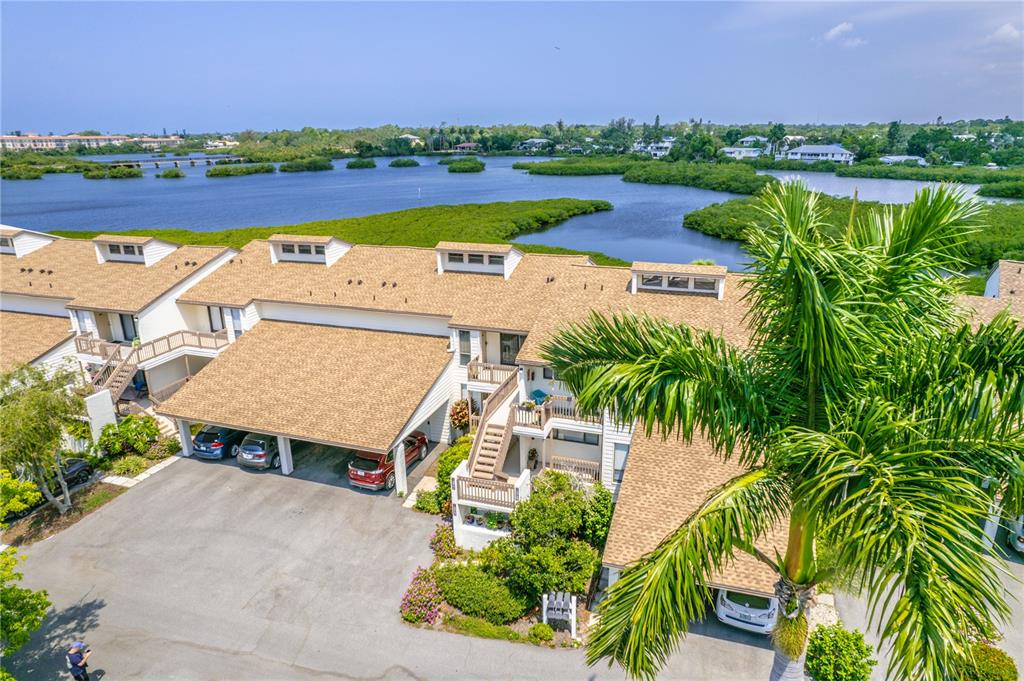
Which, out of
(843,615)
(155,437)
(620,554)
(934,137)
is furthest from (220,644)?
(934,137)

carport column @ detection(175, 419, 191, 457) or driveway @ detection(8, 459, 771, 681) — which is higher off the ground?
carport column @ detection(175, 419, 191, 457)

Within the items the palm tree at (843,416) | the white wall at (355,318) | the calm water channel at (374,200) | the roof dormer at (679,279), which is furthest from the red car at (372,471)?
the calm water channel at (374,200)

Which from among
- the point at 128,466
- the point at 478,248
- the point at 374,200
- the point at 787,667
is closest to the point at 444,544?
the point at 787,667

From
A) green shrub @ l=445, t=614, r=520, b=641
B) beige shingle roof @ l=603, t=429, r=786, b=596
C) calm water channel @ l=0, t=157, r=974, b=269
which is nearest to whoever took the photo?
beige shingle roof @ l=603, t=429, r=786, b=596

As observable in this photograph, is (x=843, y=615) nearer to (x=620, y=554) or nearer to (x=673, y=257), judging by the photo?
(x=620, y=554)

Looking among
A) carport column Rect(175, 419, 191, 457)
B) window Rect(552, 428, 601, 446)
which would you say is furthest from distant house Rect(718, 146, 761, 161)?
carport column Rect(175, 419, 191, 457)

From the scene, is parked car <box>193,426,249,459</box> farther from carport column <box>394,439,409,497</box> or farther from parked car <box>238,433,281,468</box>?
carport column <box>394,439,409,497</box>
